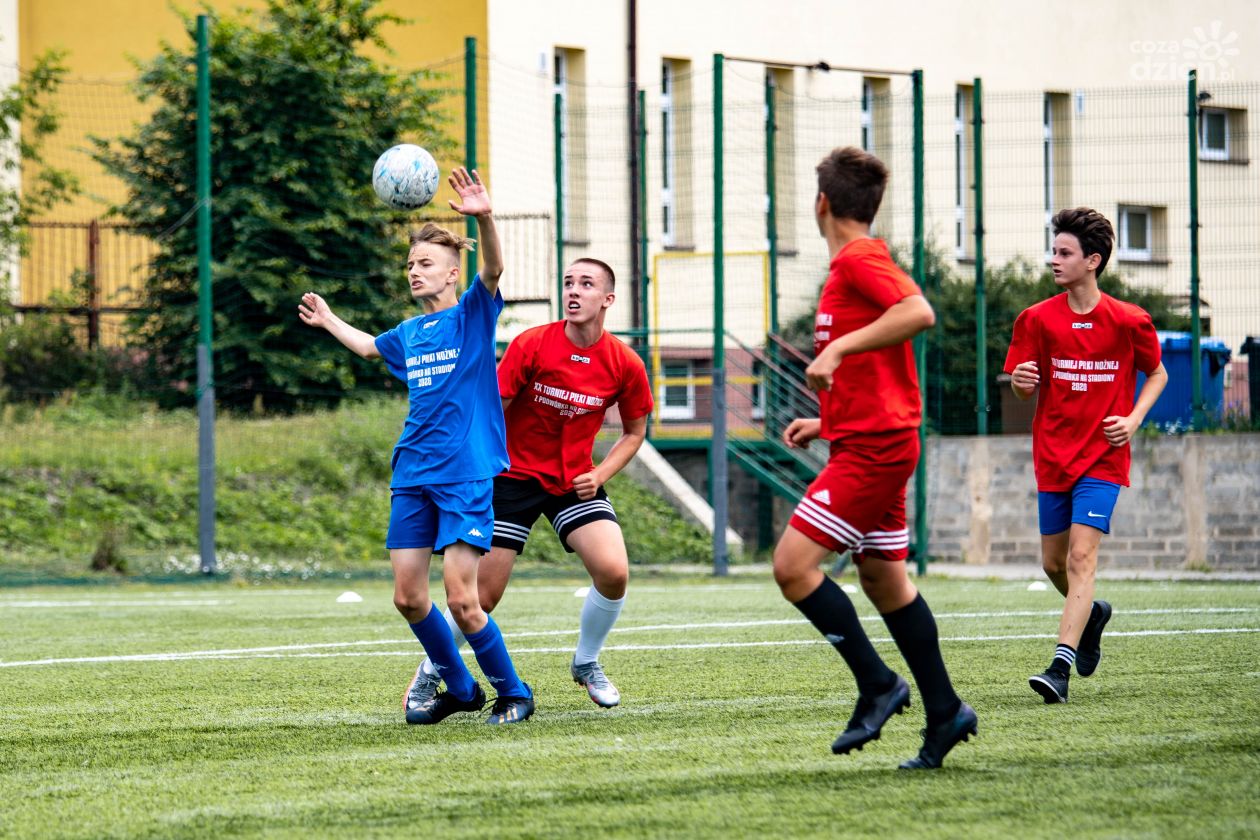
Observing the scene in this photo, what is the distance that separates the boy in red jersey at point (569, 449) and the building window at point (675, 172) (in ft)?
52.7

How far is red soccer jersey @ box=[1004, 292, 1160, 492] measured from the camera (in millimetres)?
6898

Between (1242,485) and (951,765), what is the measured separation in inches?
514

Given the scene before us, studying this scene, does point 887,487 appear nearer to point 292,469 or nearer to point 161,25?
point 292,469

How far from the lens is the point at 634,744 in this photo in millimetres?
5164

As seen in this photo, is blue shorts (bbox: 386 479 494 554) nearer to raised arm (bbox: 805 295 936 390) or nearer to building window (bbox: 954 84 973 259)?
raised arm (bbox: 805 295 936 390)

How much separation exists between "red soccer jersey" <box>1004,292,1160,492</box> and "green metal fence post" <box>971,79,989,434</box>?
1135 centimetres

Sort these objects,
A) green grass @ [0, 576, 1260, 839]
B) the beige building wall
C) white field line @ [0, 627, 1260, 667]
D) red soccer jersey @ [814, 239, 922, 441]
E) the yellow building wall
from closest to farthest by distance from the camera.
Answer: green grass @ [0, 576, 1260, 839] < red soccer jersey @ [814, 239, 922, 441] < white field line @ [0, 627, 1260, 667] < the yellow building wall < the beige building wall

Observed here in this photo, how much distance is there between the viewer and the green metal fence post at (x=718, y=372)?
16.4m

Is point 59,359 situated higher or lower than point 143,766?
higher

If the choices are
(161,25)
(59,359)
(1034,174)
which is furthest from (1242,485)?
(161,25)

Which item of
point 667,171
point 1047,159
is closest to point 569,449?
point 1047,159

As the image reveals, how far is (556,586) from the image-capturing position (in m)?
14.8

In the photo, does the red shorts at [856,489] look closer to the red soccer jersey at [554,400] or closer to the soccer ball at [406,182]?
the red soccer jersey at [554,400]

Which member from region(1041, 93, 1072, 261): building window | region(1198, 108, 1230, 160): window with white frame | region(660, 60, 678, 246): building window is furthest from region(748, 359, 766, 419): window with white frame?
region(1198, 108, 1230, 160): window with white frame
